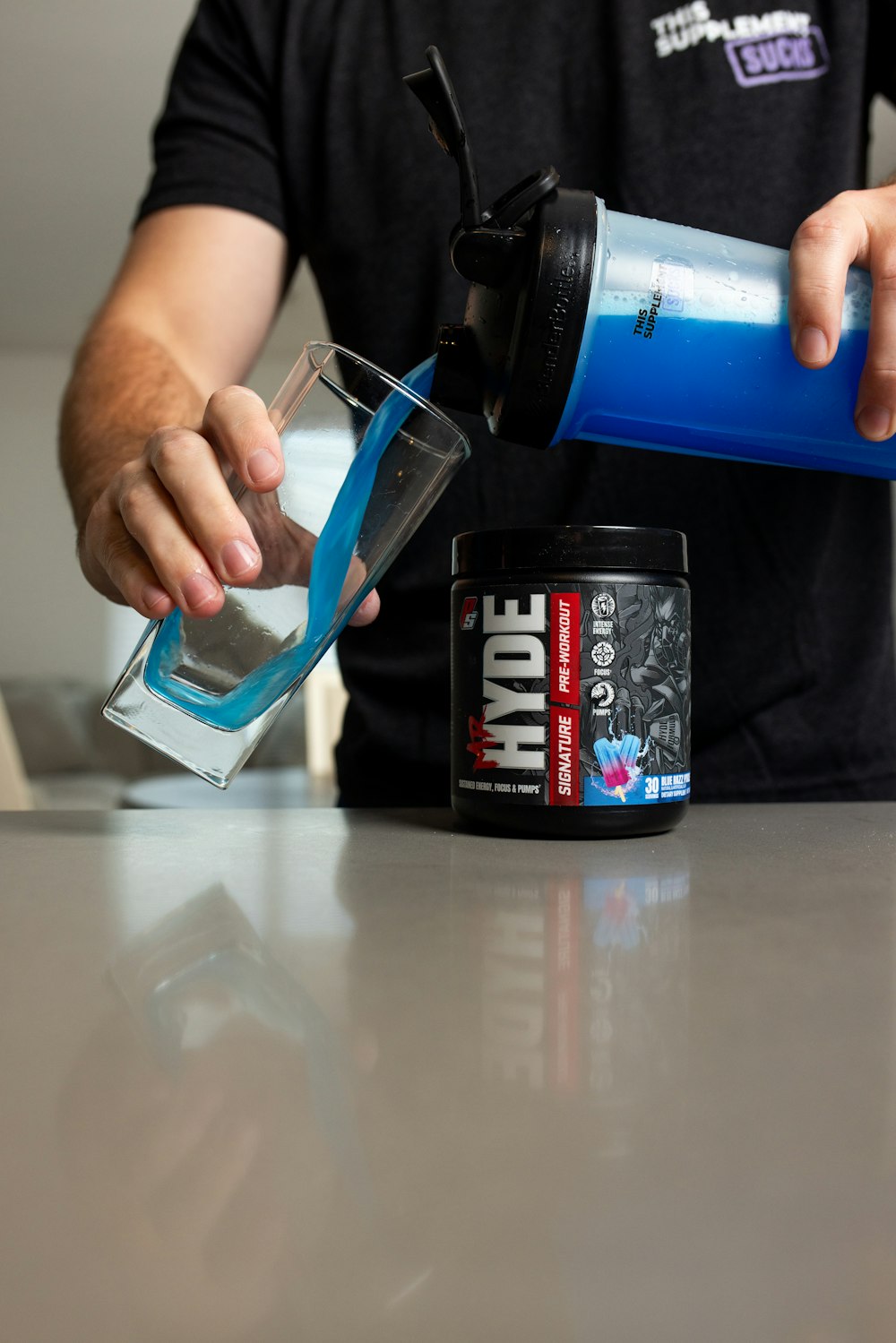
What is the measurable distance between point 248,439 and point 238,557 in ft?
0.19

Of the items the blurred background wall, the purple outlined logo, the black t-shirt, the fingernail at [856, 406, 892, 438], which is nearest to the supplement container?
the fingernail at [856, 406, 892, 438]

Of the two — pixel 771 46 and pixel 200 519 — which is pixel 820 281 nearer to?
pixel 200 519

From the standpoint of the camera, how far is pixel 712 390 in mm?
560

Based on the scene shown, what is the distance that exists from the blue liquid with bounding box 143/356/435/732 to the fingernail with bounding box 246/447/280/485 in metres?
0.04

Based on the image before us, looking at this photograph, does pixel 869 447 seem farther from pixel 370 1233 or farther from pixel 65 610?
pixel 65 610

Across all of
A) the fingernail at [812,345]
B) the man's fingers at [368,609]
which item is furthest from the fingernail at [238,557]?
the fingernail at [812,345]

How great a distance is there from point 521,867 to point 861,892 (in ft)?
0.48

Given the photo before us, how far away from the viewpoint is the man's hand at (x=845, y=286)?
1.73 ft

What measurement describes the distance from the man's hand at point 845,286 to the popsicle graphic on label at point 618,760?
20cm

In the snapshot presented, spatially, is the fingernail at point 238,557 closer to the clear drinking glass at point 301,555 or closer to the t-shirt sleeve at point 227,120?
the clear drinking glass at point 301,555

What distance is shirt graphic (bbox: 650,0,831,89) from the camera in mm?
843

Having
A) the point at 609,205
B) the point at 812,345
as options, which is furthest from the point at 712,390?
the point at 609,205

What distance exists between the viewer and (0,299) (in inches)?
221

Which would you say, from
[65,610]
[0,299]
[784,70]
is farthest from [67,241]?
[784,70]
